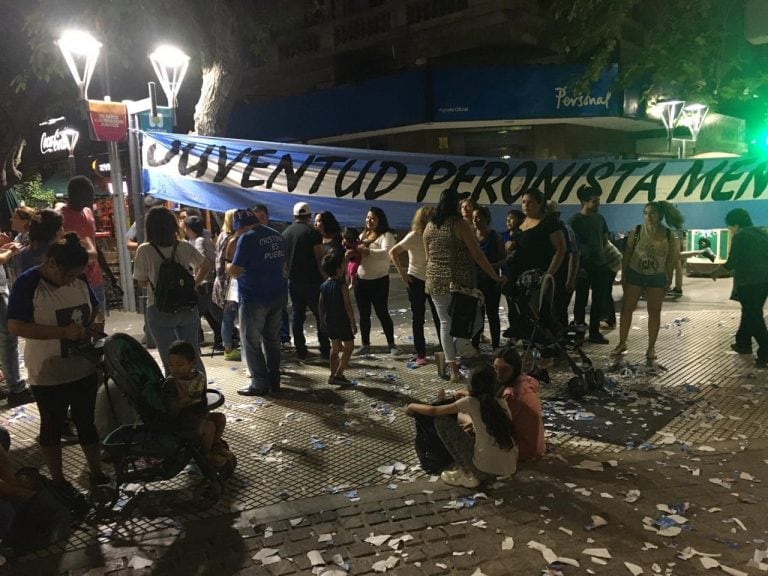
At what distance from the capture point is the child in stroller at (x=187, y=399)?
4.06m

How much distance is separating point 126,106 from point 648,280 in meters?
6.82

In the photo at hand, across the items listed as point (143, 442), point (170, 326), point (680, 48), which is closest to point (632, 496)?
point (143, 442)

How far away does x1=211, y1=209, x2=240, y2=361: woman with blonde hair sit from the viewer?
25.3ft

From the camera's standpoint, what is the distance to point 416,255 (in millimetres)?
→ 7336

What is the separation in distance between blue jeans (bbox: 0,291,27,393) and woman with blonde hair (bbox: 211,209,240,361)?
224 cm

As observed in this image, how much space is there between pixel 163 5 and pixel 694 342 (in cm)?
1281

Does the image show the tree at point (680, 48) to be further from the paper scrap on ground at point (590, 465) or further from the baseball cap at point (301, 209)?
the paper scrap on ground at point (590, 465)

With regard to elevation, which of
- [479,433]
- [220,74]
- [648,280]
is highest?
[220,74]

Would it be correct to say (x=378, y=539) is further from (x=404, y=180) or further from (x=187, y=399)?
(x=404, y=180)

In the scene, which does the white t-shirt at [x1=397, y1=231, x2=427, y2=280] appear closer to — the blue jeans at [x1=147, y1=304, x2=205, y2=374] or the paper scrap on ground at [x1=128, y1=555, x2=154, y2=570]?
the blue jeans at [x1=147, y1=304, x2=205, y2=374]

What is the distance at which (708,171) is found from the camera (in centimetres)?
805

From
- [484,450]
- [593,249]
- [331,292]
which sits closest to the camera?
[484,450]

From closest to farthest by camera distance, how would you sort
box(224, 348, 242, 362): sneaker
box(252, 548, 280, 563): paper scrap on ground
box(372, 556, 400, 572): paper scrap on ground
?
box(372, 556, 400, 572): paper scrap on ground
box(252, 548, 280, 563): paper scrap on ground
box(224, 348, 242, 362): sneaker

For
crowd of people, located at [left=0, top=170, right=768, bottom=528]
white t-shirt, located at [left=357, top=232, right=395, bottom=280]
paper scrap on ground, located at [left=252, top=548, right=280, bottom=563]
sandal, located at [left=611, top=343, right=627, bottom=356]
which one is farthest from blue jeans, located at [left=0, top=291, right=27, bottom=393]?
sandal, located at [left=611, top=343, right=627, bottom=356]
